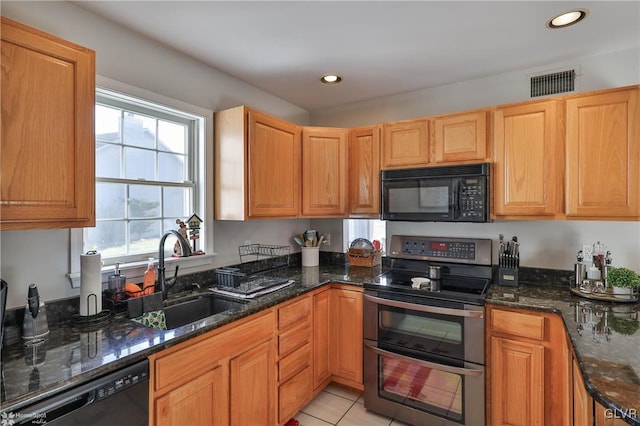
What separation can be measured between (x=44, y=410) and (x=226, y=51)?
6.69 ft

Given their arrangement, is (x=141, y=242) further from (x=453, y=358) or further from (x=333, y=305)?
(x=453, y=358)

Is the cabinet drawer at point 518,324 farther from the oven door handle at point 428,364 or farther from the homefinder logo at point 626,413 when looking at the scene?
the homefinder logo at point 626,413

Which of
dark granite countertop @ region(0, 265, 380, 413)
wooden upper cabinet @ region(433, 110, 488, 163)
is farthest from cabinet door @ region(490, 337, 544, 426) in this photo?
dark granite countertop @ region(0, 265, 380, 413)

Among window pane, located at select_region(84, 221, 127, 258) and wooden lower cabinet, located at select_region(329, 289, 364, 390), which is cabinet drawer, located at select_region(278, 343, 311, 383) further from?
window pane, located at select_region(84, 221, 127, 258)

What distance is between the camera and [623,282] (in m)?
1.83

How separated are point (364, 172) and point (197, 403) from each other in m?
2.02

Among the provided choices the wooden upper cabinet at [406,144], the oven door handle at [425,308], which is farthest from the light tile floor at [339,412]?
the wooden upper cabinet at [406,144]

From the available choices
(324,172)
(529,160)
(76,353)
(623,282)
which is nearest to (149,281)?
(76,353)

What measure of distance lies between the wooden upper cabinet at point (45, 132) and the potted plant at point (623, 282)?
2799mm

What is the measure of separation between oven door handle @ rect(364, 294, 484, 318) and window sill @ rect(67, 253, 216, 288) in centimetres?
119

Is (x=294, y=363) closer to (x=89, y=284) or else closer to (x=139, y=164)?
(x=89, y=284)

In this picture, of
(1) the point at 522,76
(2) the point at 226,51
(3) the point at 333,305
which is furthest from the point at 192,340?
(1) the point at 522,76

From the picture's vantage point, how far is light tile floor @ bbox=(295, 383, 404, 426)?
218cm

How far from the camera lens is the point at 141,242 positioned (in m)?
2.00
